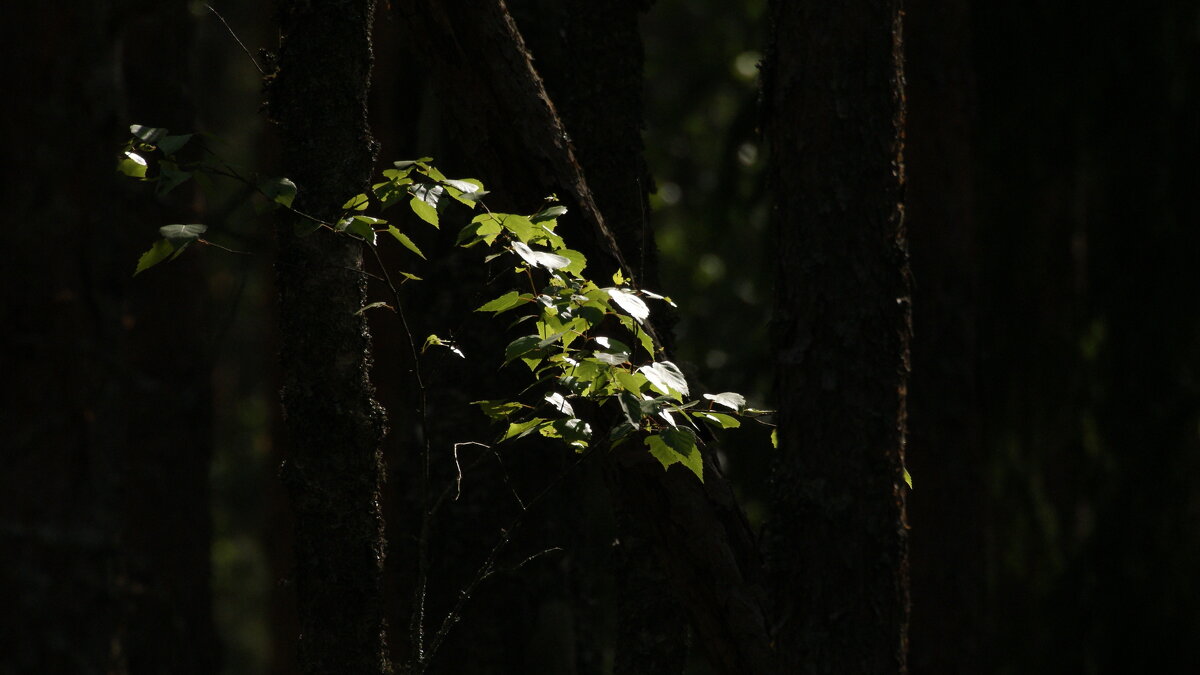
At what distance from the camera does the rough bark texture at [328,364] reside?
265cm

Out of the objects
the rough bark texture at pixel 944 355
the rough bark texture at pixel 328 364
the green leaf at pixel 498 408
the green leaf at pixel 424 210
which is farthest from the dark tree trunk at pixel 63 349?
the rough bark texture at pixel 944 355

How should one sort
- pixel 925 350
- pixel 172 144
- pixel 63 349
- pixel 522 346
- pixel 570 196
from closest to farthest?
pixel 172 144 < pixel 522 346 < pixel 570 196 < pixel 63 349 < pixel 925 350

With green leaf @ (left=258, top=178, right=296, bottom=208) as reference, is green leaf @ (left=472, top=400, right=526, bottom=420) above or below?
below

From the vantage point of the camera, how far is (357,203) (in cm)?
254

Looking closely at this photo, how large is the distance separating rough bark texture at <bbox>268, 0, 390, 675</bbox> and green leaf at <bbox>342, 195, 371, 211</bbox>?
15 centimetres

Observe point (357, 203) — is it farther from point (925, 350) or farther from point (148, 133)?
point (925, 350)

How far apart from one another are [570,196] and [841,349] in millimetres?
748

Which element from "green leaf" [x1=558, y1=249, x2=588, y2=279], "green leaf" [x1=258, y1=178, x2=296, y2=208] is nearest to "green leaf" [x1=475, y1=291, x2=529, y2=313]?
"green leaf" [x1=558, y1=249, x2=588, y2=279]

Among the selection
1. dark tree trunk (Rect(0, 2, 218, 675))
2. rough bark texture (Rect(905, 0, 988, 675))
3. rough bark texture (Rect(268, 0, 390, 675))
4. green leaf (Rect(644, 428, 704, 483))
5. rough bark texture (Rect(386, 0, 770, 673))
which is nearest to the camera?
green leaf (Rect(644, 428, 704, 483))

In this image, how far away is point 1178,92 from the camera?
5.82 metres

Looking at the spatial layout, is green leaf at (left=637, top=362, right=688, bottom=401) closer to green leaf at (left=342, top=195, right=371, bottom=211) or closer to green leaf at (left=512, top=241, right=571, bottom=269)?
green leaf at (left=512, top=241, right=571, bottom=269)

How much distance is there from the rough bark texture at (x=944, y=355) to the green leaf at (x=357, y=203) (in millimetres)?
3314

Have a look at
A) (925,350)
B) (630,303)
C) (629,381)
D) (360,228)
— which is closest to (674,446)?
(629,381)

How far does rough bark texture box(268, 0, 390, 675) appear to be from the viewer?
265 cm
